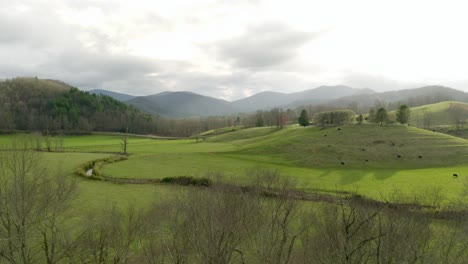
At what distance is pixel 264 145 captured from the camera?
10194 centimetres

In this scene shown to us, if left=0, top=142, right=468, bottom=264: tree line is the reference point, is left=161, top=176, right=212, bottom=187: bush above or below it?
below

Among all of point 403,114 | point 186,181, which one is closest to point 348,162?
point 186,181

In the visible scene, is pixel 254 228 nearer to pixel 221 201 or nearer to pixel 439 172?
pixel 221 201

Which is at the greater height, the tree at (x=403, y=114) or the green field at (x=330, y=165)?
the tree at (x=403, y=114)

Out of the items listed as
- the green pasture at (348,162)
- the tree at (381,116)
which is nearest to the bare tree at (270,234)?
the green pasture at (348,162)

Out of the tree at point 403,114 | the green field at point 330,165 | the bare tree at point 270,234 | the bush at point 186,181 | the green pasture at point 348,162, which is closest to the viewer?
the bare tree at point 270,234

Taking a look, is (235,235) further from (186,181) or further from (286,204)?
(186,181)

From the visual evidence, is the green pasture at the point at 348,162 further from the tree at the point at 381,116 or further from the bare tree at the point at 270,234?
the bare tree at the point at 270,234

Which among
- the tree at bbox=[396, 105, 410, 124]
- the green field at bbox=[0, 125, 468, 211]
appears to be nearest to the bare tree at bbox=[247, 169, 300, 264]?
the green field at bbox=[0, 125, 468, 211]

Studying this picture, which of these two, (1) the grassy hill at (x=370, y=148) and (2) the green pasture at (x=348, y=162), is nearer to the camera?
(2) the green pasture at (x=348, y=162)

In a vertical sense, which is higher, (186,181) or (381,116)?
(381,116)

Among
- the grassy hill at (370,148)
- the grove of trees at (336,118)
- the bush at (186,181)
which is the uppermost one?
the grove of trees at (336,118)

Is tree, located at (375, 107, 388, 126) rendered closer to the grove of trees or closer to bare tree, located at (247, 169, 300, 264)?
the grove of trees

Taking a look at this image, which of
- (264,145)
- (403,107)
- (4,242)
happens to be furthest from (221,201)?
(403,107)
